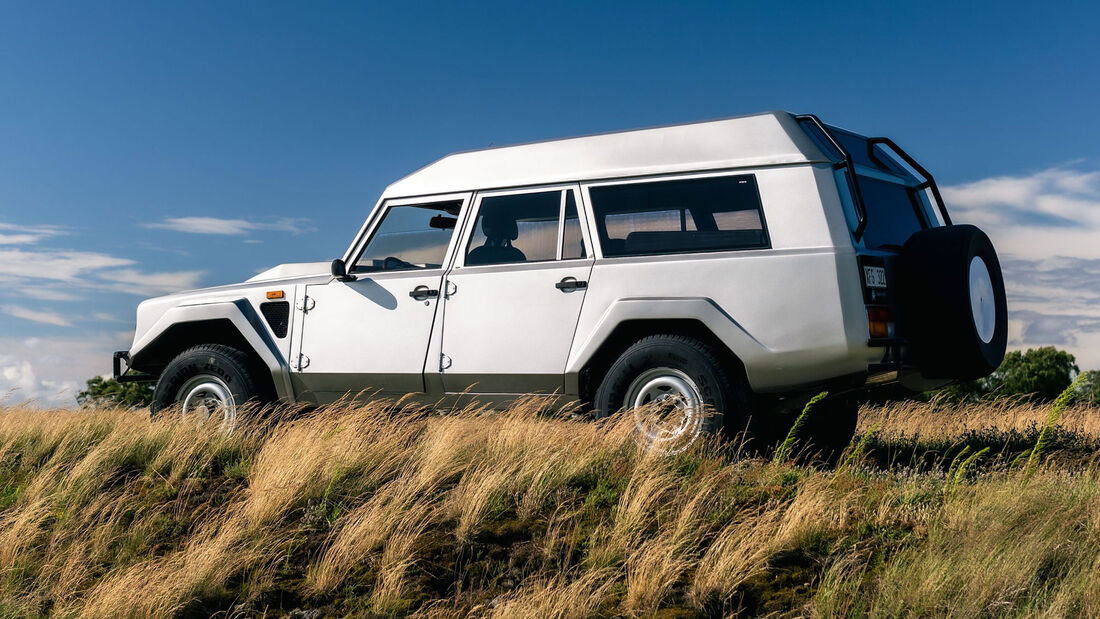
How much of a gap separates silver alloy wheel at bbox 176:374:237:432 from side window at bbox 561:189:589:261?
3.21m

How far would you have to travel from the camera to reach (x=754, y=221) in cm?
656

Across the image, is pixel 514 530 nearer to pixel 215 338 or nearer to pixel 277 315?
pixel 277 315

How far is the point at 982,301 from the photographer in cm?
666

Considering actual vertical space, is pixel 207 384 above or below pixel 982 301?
below

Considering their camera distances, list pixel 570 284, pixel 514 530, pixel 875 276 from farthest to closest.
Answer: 1. pixel 570 284
2. pixel 875 276
3. pixel 514 530

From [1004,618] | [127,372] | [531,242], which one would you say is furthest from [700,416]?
[127,372]

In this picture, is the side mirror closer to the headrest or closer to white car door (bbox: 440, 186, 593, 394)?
white car door (bbox: 440, 186, 593, 394)

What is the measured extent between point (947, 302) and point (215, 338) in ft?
19.7

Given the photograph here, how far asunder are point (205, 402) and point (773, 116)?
5194 millimetres

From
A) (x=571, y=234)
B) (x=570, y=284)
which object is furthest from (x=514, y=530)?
(x=571, y=234)

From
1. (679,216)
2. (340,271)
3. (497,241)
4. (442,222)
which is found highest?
(442,222)

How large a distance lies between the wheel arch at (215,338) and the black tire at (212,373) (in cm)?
13

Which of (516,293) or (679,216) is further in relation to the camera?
(516,293)

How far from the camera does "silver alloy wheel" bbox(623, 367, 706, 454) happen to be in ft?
20.8
